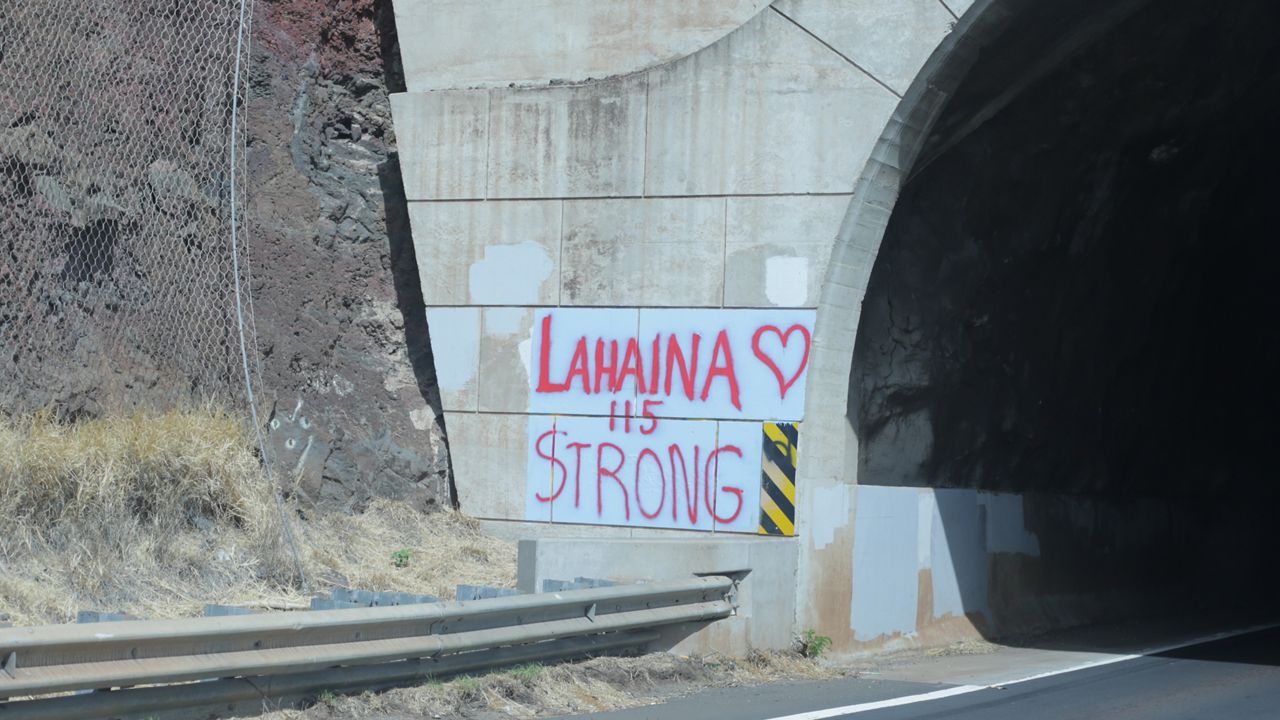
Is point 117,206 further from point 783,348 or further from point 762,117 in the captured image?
point 783,348

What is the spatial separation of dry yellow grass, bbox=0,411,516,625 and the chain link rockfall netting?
0.69m

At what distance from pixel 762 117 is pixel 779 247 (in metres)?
1.15

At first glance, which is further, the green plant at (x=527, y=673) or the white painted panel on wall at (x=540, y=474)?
the white painted panel on wall at (x=540, y=474)

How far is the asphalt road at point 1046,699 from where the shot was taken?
29.2 feet

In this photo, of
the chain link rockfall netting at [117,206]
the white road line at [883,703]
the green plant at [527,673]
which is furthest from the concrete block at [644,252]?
the green plant at [527,673]

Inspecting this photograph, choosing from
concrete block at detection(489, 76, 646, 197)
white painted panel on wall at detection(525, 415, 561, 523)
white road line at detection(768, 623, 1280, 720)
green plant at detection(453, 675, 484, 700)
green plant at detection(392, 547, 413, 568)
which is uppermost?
concrete block at detection(489, 76, 646, 197)

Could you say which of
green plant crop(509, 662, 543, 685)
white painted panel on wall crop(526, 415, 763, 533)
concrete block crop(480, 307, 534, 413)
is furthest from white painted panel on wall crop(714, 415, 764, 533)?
green plant crop(509, 662, 543, 685)

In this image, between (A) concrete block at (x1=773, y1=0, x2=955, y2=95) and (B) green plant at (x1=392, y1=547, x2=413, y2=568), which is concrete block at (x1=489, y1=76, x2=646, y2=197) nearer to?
(A) concrete block at (x1=773, y1=0, x2=955, y2=95)

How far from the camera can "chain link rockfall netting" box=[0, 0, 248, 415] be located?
12.4m

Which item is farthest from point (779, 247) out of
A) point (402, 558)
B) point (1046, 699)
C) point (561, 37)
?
point (1046, 699)

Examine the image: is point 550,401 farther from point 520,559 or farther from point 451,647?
point 451,647

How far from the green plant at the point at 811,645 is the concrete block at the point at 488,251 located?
376 cm

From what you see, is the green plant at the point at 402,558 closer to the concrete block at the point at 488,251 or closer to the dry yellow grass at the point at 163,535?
the dry yellow grass at the point at 163,535

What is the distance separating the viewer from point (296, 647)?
737cm
